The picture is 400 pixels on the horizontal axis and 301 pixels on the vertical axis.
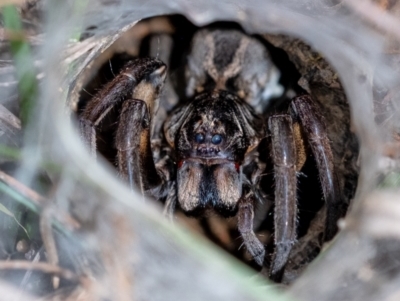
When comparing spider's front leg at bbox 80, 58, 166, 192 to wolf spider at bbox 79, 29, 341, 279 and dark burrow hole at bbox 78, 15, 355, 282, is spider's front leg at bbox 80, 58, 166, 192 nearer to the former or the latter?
wolf spider at bbox 79, 29, 341, 279

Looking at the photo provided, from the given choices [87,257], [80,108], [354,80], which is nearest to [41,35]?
[80,108]

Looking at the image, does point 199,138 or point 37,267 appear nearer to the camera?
point 37,267

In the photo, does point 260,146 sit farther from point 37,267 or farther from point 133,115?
point 37,267

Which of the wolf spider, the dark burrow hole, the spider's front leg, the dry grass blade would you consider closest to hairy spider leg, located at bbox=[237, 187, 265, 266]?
the wolf spider

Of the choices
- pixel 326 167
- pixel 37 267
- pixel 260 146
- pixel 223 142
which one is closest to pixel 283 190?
pixel 326 167

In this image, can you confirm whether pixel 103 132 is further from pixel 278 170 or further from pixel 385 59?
pixel 385 59

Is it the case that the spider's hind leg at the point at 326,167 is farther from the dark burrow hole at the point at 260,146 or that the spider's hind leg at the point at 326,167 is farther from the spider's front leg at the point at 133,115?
the spider's front leg at the point at 133,115

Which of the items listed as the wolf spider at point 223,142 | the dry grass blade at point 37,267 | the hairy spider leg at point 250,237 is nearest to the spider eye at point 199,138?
the wolf spider at point 223,142
